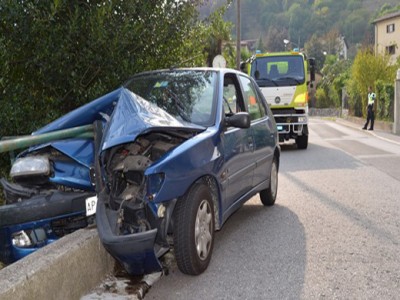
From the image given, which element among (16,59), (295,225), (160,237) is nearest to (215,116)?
(160,237)

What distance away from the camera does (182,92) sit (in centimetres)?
520

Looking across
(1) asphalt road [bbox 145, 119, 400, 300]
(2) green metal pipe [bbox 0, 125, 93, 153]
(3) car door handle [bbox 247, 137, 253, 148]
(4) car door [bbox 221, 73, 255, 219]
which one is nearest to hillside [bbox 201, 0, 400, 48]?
(1) asphalt road [bbox 145, 119, 400, 300]

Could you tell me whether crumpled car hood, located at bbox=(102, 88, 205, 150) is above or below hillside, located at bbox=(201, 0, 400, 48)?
Answer: below

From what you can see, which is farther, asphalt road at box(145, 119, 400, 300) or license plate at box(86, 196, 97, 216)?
license plate at box(86, 196, 97, 216)

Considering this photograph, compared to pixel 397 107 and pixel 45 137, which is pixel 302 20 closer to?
pixel 397 107

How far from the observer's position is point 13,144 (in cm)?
383

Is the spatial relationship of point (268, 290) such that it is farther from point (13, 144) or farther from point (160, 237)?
point (13, 144)

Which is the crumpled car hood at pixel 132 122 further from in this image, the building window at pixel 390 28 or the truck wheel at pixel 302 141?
the building window at pixel 390 28

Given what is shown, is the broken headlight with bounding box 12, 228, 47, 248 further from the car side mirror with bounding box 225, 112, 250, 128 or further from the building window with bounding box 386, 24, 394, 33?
the building window with bounding box 386, 24, 394, 33

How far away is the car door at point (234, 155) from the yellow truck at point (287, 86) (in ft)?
29.7

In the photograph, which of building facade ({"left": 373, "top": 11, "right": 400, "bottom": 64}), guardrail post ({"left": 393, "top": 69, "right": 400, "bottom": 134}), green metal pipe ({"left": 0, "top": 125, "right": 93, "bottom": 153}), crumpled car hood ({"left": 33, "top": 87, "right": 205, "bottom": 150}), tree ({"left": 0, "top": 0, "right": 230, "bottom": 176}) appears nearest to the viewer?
green metal pipe ({"left": 0, "top": 125, "right": 93, "bottom": 153})

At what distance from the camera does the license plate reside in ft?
13.5

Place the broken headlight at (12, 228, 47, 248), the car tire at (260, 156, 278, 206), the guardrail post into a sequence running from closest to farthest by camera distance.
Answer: the broken headlight at (12, 228, 47, 248) < the car tire at (260, 156, 278, 206) < the guardrail post

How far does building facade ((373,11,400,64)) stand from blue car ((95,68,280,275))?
168 feet
